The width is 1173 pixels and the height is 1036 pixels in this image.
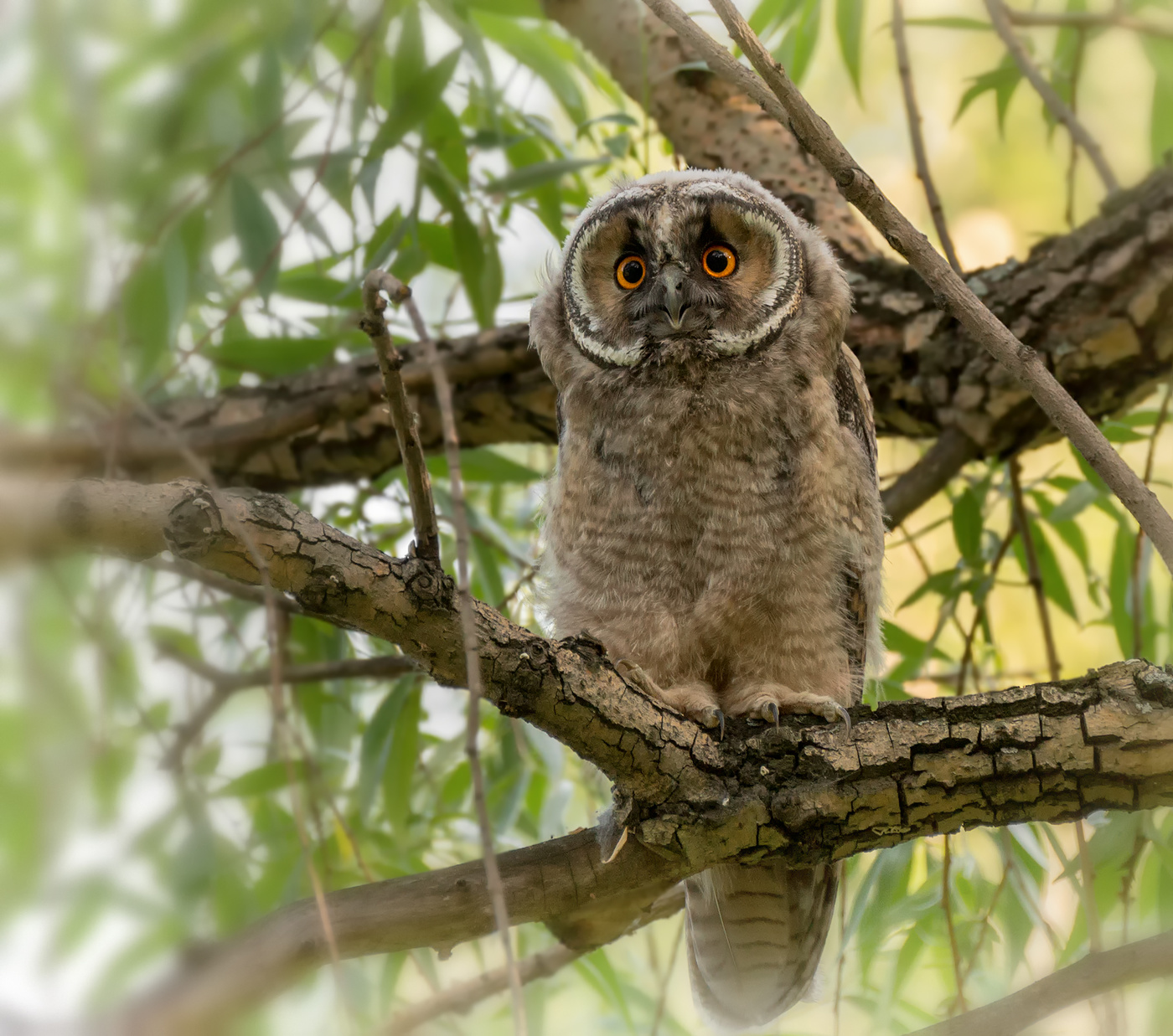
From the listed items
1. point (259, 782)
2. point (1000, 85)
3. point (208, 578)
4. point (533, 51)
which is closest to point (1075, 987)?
point (259, 782)

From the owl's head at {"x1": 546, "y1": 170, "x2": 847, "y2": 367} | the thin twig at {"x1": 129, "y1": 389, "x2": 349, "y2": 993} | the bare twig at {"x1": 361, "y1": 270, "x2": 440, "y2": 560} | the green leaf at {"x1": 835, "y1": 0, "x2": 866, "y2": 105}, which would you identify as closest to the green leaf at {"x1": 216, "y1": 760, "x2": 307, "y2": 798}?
the thin twig at {"x1": 129, "y1": 389, "x2": 349, "y2": 993}

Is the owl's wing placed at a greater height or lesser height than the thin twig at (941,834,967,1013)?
greater

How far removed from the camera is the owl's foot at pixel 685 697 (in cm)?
157

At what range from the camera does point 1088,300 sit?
2.04 m

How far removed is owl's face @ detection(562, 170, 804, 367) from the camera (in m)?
1.84

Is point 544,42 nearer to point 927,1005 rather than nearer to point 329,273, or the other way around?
point 329,273

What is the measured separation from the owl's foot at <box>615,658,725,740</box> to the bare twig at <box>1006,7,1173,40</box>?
1.25 m

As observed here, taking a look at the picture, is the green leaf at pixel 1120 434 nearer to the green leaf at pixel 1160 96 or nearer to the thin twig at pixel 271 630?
the green leaf at pixel 1160 96

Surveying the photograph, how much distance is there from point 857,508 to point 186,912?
1252 mm

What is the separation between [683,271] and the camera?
1.87 m

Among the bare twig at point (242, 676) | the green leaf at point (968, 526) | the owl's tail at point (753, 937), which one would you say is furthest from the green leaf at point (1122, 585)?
the bare twig at point (242, 676)

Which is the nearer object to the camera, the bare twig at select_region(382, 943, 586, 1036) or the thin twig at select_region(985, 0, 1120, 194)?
the bare twig at select_region(382, 943, 586, 1036)

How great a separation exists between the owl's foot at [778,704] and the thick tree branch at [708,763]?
5 cm

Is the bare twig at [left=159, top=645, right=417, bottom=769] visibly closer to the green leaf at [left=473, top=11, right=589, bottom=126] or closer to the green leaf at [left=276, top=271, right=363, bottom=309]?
the green leaf at [left=276, top=271, right=363, bottom=309]
